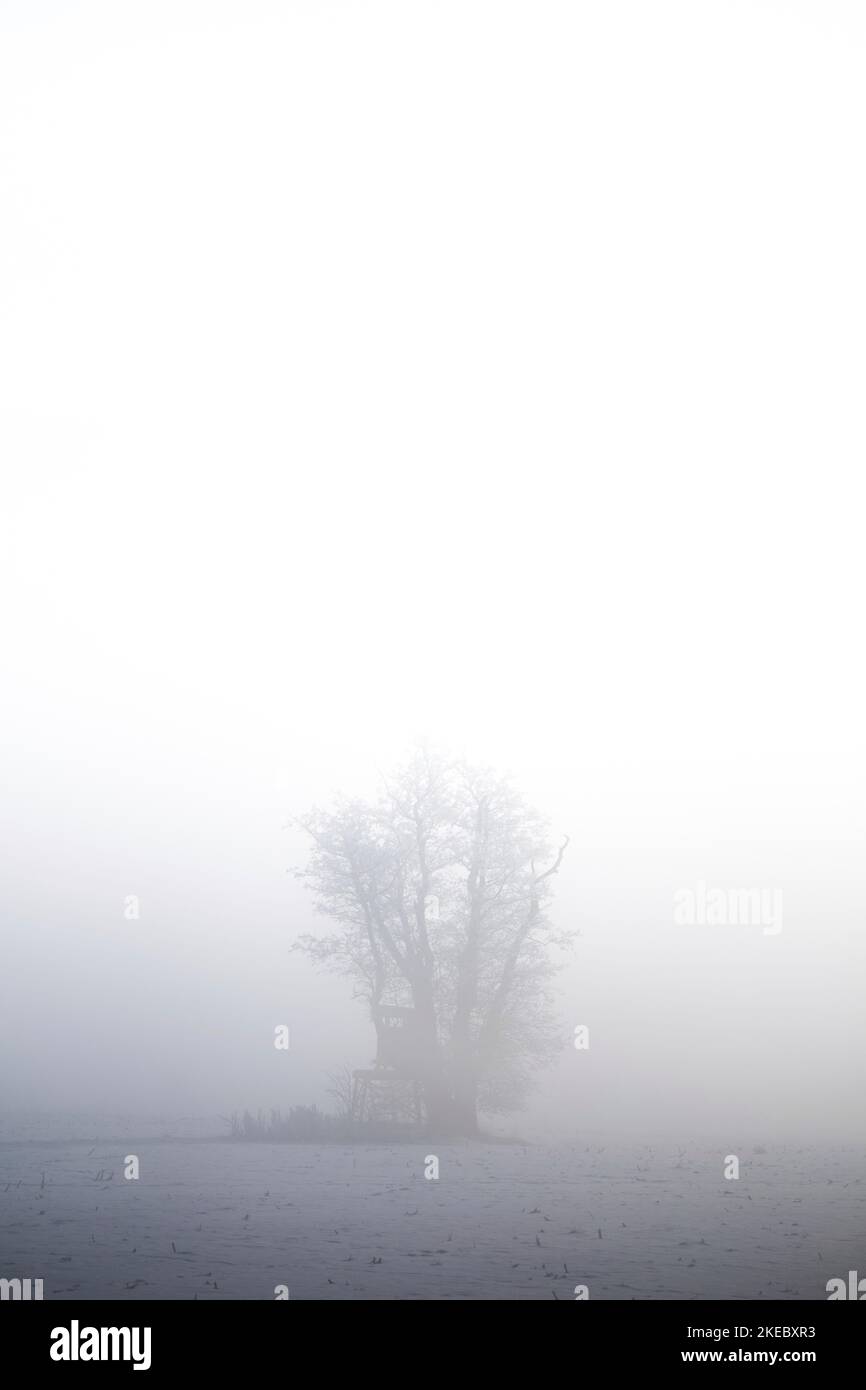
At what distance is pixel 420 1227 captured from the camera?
18.1 m

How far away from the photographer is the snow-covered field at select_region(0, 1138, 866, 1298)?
1388 cm

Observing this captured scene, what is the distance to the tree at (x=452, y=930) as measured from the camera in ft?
131

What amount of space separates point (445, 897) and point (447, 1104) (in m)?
7.12

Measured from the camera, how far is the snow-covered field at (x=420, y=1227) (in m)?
13.9

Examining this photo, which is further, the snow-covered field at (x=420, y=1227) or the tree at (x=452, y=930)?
the tree at (x=452, y=930)

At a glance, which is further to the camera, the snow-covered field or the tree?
the tree

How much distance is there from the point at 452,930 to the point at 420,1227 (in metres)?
22.4

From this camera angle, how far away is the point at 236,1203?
2017 centimetres

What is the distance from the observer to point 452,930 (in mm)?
40531

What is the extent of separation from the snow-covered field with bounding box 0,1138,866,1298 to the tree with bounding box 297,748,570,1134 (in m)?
9.58

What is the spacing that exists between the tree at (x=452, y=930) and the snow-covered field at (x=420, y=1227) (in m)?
9.58

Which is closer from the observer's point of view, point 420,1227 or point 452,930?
point 420,1227
